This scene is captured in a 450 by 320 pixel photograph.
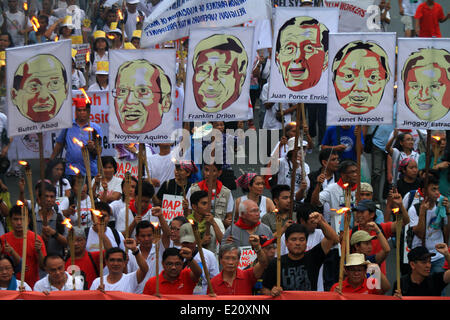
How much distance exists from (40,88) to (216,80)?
1.92m

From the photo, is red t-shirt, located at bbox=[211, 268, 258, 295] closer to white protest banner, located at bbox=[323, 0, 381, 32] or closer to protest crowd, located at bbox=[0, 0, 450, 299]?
protest crowd, located at bbox=[0, 0, 450, 299]

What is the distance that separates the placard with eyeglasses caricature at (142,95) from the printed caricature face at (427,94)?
261 centimetres

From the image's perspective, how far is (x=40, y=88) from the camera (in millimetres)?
11258

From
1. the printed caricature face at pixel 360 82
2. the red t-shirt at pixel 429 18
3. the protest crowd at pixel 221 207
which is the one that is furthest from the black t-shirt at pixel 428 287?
the red t-shirt at pixel 429 18

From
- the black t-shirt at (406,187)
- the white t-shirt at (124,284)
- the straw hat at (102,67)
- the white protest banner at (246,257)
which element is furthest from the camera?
the straw hat at (102,67)

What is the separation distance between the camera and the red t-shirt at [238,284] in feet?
32.0

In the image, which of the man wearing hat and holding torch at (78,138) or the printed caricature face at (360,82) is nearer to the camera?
the printed caricature face at (360,82)

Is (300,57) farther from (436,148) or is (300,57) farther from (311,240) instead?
(436,148)

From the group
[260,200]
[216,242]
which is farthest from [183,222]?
[260,200]

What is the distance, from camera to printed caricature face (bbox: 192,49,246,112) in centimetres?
1146

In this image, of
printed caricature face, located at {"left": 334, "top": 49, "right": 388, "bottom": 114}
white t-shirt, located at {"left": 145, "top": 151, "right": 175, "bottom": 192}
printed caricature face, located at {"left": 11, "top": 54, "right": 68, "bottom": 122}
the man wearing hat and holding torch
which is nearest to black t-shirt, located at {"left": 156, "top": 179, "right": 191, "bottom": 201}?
white t-shirt, located at {"left": 145, "top": 151, "right": 175, "bottom": 192}

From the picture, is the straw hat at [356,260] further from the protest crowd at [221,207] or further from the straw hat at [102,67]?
the straw hat at [102,67]

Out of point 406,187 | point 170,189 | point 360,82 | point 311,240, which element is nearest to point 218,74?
point 360,82
